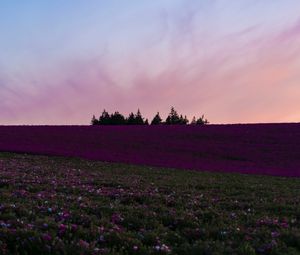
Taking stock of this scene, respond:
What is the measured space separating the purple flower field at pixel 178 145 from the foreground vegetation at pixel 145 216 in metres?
7.40

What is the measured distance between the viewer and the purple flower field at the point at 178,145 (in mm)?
26266

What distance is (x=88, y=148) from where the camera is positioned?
29953 millimetres

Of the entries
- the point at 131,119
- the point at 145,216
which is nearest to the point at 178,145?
the point at 145,216

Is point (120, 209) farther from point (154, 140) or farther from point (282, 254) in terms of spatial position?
point (154, 140)

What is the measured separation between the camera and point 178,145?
31.5 meters

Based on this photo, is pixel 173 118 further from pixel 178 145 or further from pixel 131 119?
pixel 178 145

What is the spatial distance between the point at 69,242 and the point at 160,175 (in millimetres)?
12817

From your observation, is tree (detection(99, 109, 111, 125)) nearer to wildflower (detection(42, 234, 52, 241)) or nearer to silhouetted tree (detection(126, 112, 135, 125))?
silhouetted tree (detection(126, 112, 135, 125))

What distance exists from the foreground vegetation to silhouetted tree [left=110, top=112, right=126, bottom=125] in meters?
54.3

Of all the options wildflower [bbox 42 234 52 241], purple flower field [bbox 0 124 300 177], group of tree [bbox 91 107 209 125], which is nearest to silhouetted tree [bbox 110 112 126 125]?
group of tree [bbox 91 107 209 125]

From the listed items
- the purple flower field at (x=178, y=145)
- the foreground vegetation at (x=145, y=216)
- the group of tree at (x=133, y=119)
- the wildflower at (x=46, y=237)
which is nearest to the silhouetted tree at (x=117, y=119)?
the group of tree at (x=133, y=119)

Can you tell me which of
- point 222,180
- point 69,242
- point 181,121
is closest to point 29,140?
point 222,180

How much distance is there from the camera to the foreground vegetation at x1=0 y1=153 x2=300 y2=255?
791cm

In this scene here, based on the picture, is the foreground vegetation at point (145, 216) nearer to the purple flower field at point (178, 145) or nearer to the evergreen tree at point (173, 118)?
the purple flower field at point (178, 145)
